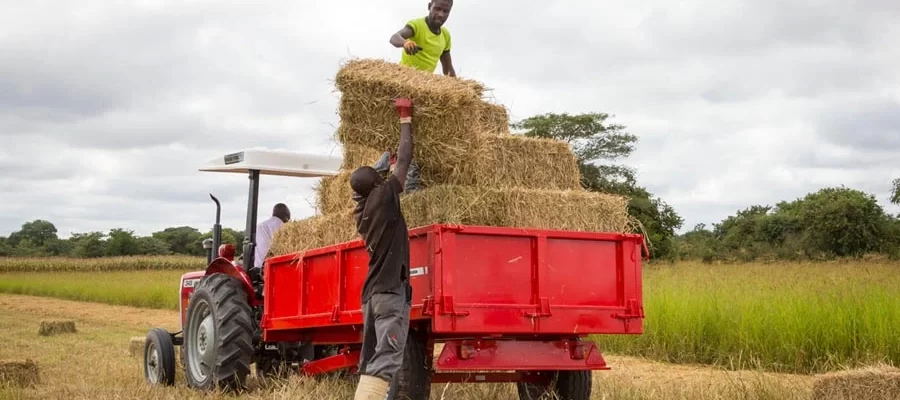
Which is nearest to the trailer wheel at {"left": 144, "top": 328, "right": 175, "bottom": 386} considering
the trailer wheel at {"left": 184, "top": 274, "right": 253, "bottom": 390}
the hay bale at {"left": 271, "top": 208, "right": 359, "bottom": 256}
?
the trailer wheel at {"left": 184, "top": 274, "right": 253, "bottom": 390}

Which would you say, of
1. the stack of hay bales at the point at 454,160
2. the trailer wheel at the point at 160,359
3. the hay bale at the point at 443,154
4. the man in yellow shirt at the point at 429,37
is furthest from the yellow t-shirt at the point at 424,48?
the trailer wheel at the point at 160,359

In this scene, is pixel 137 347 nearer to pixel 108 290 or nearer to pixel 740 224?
pixel 108 290

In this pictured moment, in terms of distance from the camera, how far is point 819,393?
6984mm

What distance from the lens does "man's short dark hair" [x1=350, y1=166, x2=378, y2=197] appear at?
6137 millimetres

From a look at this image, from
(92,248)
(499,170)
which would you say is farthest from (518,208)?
(92,248)

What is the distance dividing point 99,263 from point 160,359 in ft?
140

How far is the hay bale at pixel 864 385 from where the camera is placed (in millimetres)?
6793

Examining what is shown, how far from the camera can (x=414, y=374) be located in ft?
20.4

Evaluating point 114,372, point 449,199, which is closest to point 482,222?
point 449,199

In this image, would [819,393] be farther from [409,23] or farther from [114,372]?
[114,372]

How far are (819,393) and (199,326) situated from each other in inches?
198

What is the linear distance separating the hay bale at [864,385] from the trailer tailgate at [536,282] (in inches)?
58.4

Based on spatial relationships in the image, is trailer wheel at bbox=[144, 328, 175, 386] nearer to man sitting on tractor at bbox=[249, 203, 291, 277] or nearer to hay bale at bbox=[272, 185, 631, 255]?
man sitting on tractor at bbox=[249, 203, 291, 277]

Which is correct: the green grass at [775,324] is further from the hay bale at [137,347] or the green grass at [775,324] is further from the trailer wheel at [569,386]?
the hay bale at [137,347]
